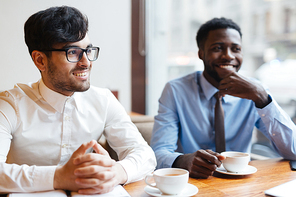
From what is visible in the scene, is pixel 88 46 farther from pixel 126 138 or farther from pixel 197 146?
pixel 197 146

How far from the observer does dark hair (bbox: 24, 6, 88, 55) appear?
1.25 metres

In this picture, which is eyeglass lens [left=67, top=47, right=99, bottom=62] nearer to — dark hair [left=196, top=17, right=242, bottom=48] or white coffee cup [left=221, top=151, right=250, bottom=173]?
white coffee cup [left=221, top=151, right=250, bottom=173]

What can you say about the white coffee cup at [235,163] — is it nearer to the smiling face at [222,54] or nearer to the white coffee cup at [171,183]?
the white coffee cup at [171,183]

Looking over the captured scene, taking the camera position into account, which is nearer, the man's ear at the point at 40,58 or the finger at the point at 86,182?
the finger at the point at 86,182

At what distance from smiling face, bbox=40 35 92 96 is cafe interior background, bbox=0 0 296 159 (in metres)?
0.73

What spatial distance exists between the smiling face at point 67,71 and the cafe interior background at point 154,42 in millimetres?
726

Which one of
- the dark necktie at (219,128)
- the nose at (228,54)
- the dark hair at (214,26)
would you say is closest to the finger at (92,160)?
the dark necktie at (219,128)

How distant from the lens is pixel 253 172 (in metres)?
1.19

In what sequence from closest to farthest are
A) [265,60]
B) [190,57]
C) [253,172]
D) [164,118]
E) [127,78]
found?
[253,172], [164,118], [265,60], [190,57], [127,78]

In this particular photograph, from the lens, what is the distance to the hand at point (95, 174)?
37.2 inches

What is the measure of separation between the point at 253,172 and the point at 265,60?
4.87 feet

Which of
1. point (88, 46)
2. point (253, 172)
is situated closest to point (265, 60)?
point (253, 172)

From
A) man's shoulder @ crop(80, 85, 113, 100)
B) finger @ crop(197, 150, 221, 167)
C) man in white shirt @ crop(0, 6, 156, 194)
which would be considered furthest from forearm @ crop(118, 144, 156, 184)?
man's shoulder @ crop(80, 85, 113, 100)

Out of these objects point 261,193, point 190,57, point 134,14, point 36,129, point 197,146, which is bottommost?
point 197,146
